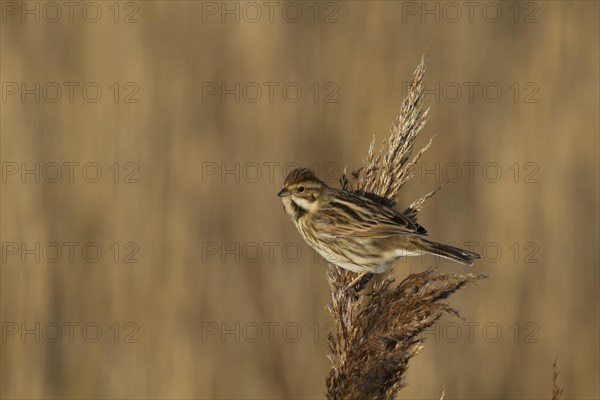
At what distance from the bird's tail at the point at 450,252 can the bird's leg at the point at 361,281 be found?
358mm

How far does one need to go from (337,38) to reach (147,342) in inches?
114

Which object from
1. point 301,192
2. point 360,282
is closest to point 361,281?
point 360,282

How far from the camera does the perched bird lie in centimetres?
470

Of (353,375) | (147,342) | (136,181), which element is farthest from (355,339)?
(136,181)

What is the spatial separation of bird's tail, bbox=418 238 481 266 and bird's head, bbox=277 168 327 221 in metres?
0.65

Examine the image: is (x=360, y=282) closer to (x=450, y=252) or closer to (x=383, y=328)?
(x=450, y=252)

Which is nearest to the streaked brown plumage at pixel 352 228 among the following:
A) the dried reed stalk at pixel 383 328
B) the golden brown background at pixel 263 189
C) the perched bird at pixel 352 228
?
the perched bird at pixel 352 228

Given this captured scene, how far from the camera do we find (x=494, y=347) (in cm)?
662

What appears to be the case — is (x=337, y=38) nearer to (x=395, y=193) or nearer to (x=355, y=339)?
(x=395, y=193)

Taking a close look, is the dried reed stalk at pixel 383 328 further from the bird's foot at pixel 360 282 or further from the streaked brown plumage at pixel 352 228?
the streaked brown plumage at pixel 352 228

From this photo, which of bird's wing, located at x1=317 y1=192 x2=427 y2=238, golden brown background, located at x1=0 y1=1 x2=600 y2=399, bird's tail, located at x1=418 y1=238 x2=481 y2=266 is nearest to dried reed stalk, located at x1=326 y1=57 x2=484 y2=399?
bird's wing, located at x1=317 y1=192 x2=427 y2=238

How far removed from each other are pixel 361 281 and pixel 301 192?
0.64m

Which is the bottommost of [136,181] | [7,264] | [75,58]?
[7,264]

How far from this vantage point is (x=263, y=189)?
21.9 ft
